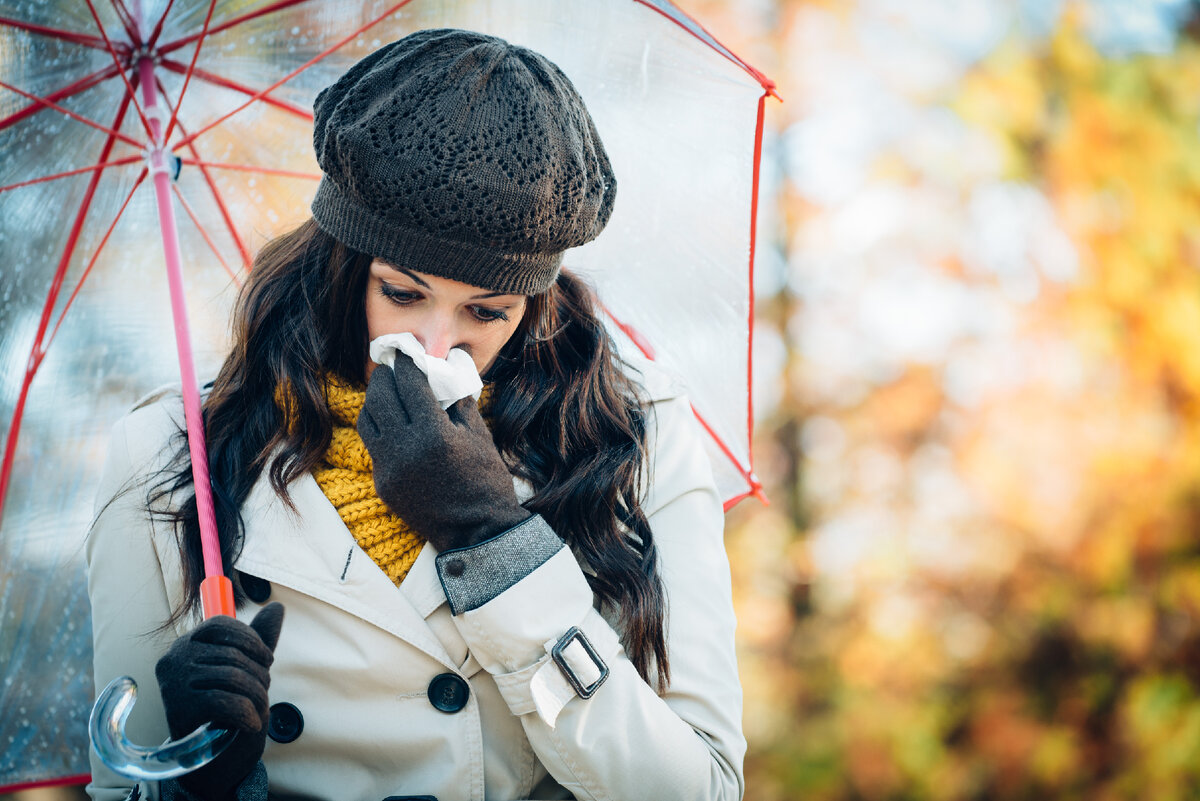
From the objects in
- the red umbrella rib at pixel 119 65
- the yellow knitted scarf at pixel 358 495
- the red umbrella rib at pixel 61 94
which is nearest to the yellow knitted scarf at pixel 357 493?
the yellow knitted scarf at pixel 358 495

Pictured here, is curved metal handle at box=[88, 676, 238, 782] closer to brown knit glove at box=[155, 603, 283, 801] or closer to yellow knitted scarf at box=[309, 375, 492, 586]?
brown knit glove at box=[155, 603, 283, 801]

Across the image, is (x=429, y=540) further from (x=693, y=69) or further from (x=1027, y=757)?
(x=1027, y=757)

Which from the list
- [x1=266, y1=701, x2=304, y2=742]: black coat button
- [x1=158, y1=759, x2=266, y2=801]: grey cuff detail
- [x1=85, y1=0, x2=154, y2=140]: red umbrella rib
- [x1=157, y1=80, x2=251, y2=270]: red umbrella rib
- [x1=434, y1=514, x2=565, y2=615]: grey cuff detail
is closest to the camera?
[x1=158, y1=759, x2=266, y2=801]: grey cuff detail

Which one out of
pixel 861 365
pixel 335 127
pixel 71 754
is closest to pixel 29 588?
pixel 71 754

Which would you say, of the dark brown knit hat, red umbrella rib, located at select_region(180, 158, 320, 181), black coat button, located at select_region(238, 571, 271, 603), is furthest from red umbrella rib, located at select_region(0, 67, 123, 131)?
black coat button, located at select_region(238, 571, 271, 603)

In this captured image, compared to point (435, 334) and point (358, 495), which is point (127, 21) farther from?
point (358, 495)

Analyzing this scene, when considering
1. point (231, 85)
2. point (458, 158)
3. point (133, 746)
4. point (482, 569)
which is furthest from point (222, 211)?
point (133, 746)

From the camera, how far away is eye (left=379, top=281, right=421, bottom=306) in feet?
5.68

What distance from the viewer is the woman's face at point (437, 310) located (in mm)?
1697

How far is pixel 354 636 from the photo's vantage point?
172 cm

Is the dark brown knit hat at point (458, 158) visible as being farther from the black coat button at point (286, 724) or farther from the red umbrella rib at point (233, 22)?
the black coat button at point (286, 724)

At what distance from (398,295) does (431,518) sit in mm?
405

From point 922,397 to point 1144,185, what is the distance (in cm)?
182

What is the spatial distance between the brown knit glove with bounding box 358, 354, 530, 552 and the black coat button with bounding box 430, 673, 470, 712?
0.24 m
